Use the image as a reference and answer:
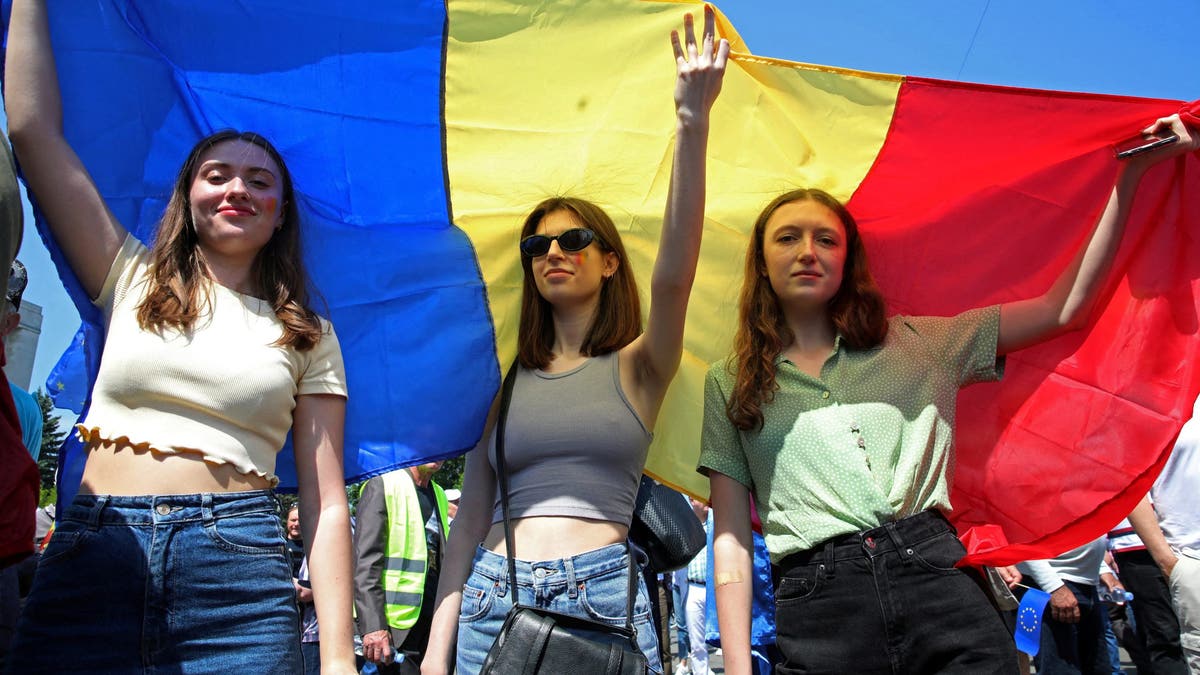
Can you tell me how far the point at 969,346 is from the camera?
300 cm

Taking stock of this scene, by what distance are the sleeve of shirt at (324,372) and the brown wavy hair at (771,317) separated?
116 centimetres

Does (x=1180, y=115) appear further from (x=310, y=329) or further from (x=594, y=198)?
(x=310, y=329)

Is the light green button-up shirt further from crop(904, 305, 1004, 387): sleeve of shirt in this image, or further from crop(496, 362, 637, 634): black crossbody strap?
crop(496, 362, 637, 634): black crossbody strap

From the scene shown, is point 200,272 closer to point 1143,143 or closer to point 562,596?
point 562,596

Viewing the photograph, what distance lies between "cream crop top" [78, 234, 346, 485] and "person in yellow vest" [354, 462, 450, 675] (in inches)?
134

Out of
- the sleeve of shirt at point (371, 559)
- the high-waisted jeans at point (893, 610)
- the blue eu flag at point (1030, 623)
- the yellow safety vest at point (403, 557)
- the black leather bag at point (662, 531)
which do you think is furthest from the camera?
the yellow safety vest at point (403, 557)

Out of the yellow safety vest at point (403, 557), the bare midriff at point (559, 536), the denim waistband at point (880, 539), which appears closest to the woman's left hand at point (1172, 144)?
the denim waistband at point (880, 539)

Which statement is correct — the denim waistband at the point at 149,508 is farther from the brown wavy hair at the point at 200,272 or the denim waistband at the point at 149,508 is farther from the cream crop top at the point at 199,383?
the brown wavy hair at the point at 200,272

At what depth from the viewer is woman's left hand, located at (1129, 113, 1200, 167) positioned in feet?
9.53

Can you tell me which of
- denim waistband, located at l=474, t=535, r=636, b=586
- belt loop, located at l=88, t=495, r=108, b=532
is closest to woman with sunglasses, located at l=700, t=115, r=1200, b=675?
denim waistband, located at l=474, t=535, r=636, b=586

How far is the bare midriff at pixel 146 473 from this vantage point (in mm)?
2320

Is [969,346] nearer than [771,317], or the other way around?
[969,346]

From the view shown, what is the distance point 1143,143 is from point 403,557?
451 centimetres

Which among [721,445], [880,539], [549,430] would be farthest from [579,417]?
[880,539]
